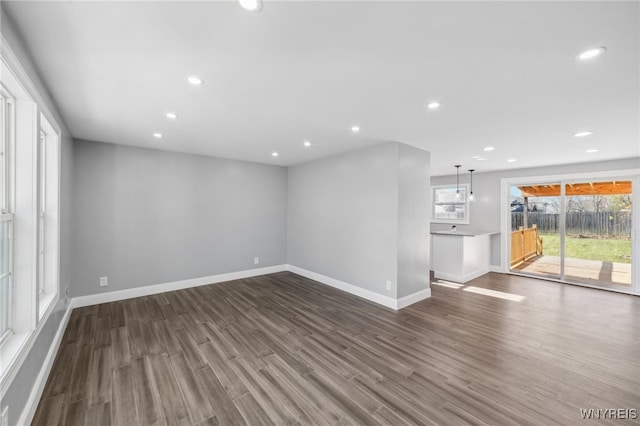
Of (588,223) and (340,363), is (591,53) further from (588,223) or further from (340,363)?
(588,223)

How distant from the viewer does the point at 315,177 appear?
17.3 feet

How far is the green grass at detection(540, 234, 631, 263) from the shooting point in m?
4.85

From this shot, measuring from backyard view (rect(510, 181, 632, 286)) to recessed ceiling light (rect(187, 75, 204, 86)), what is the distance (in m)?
6.86

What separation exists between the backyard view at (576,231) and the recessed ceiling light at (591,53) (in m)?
5.04

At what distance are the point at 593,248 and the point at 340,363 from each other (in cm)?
598

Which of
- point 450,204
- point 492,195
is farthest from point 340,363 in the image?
point 450,204

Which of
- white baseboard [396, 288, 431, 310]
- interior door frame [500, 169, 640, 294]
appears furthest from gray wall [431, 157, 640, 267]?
white baseboard [396, 288, 431, 310]

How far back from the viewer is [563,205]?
5.43m

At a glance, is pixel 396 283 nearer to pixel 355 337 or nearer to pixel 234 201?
pixel 355 337

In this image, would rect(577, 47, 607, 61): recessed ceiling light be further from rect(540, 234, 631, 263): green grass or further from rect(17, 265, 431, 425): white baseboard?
rect(540, 234, 631, 263): green grass

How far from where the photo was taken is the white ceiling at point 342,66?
1374 mm

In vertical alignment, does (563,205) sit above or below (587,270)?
above

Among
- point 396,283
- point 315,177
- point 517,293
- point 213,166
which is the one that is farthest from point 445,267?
point 213,166

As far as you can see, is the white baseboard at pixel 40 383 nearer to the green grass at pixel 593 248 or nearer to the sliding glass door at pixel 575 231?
the sliding glass door at pixel 575 231
